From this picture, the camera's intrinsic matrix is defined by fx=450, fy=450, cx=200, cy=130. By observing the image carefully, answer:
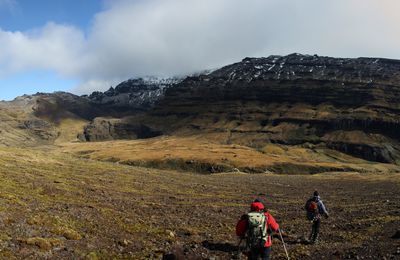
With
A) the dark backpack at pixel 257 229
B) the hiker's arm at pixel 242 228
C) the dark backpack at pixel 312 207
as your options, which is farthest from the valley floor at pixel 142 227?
the dark backpack at pixel 257 229

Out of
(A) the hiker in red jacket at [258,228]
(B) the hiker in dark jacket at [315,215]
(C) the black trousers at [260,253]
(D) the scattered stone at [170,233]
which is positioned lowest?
(D) the scattered stone at [170,233]

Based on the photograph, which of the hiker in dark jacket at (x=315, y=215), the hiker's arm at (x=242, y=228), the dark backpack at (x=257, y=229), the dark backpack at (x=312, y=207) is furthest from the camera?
the dark backpack at (x=312, y=207)

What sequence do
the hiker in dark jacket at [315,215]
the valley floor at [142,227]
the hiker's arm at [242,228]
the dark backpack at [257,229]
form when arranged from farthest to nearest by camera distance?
the hiker in dark jacket at [315,215] → the valley floor at [142,227] → the hiker's arm at [242,228] → the dark backpack at [257,229]

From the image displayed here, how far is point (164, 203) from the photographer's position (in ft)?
161

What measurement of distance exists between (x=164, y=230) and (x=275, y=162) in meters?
142

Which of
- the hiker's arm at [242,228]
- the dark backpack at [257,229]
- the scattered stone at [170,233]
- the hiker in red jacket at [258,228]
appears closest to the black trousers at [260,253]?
the hiker in red jacket at [258,228]

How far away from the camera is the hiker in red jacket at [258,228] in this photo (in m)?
16.9

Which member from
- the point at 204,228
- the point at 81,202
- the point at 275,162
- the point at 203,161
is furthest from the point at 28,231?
the point at 275,162

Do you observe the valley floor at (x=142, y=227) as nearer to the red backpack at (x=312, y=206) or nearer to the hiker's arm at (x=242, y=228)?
the red backpack at (x=312, y=206)

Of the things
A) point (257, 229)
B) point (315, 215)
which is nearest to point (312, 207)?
point (315, 215)

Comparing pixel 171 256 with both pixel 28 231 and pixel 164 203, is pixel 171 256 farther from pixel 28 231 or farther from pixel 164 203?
pixel 164 203

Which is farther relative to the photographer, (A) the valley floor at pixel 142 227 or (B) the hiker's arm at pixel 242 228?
(A) the valley floor at pixel 142 227

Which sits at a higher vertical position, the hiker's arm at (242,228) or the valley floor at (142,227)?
the hiker's arm at (242,228)

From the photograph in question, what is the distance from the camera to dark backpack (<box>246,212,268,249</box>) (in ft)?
55.4
